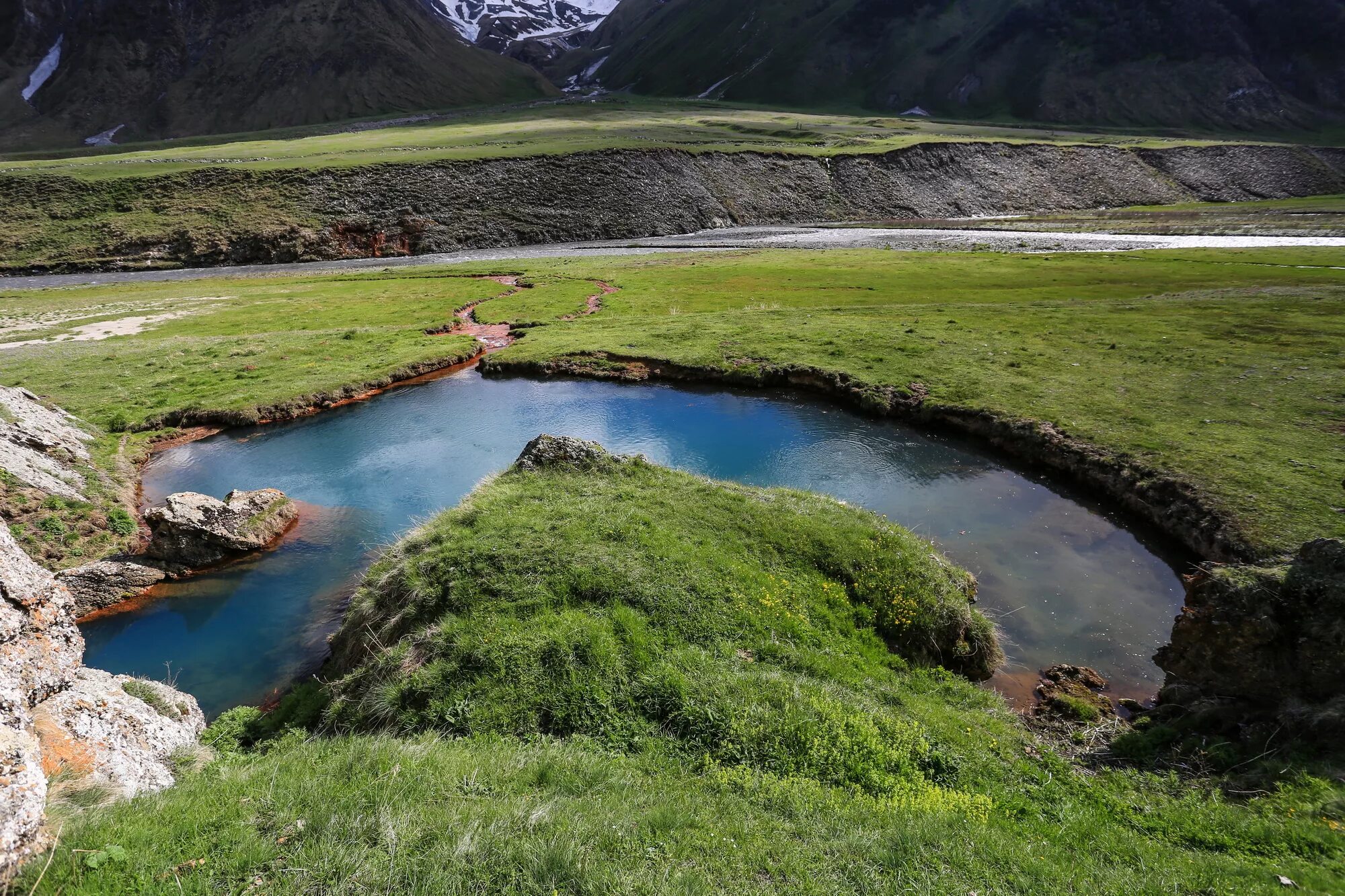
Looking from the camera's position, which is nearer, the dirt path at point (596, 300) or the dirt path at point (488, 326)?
the dirt path at point (488, 326)

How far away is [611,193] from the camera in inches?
4540

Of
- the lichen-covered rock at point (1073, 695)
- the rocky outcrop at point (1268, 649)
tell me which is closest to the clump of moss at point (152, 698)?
the lichen-covered rock at point (1073, 695)

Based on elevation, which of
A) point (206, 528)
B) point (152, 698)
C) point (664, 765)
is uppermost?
point (664, 765)

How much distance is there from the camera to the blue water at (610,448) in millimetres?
16875

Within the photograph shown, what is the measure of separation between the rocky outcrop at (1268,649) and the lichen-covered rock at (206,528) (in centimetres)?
2720

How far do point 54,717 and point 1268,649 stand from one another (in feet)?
72.8

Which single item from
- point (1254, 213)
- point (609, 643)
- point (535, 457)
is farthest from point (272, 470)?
point (1254, 213)

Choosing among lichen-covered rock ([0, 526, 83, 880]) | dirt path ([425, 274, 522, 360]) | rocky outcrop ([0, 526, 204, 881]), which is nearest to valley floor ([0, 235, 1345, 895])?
lichen-covered rock ([0, 526, 83, 880])

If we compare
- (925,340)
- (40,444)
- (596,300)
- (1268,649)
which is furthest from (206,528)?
(596,300)

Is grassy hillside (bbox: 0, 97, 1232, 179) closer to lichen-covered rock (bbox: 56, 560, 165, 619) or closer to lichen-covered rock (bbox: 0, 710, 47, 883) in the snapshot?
lichen-covered rock (bbox: 56, 560, 165, 619)

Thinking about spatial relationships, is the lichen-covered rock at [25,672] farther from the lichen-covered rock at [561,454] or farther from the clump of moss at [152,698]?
the lichen-covered rock at [561,454]

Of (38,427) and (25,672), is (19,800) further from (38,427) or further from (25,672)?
(38,427)

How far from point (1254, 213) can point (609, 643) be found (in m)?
155

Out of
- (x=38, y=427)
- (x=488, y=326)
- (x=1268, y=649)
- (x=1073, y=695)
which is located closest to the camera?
(x=1268, y=649)
